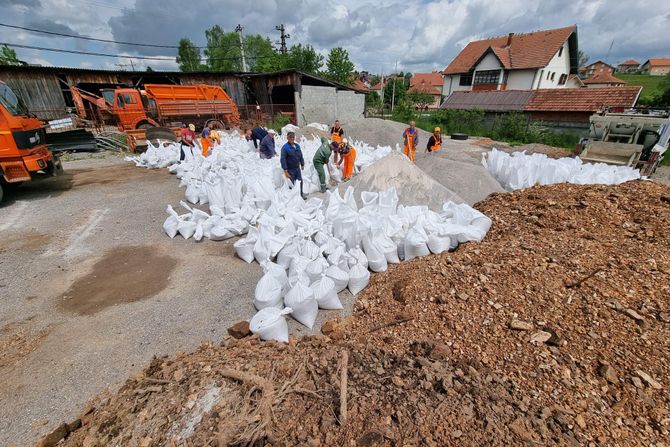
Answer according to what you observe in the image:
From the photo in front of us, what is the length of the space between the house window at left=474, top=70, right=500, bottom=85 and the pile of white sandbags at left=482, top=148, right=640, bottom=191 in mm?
23230

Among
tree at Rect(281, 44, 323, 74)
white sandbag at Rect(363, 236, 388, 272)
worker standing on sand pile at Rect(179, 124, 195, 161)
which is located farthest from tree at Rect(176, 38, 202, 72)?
white sandbag at Rect(363, 236, 388, 272)

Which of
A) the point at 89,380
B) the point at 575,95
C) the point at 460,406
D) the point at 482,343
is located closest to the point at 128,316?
the point at 89,380

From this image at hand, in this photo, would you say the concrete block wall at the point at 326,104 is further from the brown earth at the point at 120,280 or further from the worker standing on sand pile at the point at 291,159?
the brown earth at the point at 120,280

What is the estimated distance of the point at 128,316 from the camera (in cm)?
308

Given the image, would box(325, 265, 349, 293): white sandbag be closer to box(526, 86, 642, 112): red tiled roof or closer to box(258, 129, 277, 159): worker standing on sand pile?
box(258, 129, 277, 159): worker standing on sand pile

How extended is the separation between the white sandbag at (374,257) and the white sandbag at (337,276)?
42 centimetres

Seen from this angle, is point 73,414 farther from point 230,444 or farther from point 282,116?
point 282,116

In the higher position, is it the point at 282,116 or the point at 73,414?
the point at 282,116

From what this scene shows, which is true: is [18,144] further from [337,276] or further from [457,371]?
[457,371]

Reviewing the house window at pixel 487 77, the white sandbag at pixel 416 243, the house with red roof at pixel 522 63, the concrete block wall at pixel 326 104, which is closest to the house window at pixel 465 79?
the house with red roof at pixel 522 63

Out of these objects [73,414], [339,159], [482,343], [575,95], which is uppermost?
[575,95]

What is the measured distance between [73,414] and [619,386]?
12.0 feet

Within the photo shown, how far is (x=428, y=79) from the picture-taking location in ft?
176

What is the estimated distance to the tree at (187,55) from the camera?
46.1 meters
